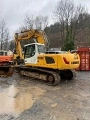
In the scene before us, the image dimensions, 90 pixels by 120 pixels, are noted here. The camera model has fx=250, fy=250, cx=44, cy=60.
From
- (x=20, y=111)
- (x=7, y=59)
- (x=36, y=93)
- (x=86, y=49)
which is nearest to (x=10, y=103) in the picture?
(x=20, y=111)

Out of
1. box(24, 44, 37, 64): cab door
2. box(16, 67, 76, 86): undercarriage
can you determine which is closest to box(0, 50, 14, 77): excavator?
box(16, 67, 76, 86): undercarriage

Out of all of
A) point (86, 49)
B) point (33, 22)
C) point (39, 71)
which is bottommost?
point (39, 71)

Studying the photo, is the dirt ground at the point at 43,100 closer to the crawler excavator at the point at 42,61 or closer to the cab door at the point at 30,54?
the crawler excavator at the point at 42,61

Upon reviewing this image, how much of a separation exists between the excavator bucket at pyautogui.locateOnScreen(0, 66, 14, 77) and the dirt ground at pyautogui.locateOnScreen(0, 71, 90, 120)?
178cm

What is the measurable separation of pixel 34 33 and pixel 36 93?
6.36 metres

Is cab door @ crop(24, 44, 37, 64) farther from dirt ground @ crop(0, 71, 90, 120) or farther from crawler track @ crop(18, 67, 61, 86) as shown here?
dirt ground @ crop(0, 71, 90, 120)

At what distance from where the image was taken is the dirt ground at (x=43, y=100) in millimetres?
8523

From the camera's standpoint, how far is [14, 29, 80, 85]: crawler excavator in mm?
13805

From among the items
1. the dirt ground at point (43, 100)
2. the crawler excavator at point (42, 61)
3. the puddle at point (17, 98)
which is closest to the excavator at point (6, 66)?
the crawler excavator at point (42, 61)

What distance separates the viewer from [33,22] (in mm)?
63250

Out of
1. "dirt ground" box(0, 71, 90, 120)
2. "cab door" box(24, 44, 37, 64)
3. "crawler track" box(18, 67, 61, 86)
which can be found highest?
"cab door" box(24, 44, 37, 64)

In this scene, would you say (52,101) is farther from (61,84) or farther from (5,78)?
(5,78)

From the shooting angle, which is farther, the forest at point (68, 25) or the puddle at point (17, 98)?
the forest at point (68, 25)

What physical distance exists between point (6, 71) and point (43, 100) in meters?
7.78
